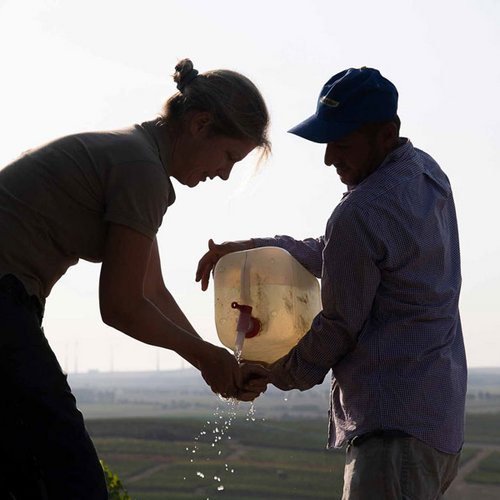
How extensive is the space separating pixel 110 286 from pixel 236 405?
36.9 inches

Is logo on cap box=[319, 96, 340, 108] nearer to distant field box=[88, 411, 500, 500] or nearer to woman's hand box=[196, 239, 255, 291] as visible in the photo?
woman's hand box=[196, 239, 255, 291]

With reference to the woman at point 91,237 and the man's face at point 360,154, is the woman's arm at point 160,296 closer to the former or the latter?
the woman at point 91,237

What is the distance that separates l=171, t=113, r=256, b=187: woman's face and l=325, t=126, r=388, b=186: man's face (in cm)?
29

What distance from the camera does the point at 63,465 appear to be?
11.4 feet

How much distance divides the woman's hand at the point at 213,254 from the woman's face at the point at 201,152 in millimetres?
719

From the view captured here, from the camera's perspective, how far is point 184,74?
405 cm

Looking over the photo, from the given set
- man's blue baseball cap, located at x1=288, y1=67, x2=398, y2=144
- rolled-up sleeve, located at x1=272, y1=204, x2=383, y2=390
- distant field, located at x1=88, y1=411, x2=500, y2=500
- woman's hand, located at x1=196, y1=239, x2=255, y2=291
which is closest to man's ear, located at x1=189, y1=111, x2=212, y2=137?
man's blue baseball cap, located at x1=288, y1=67, x2=398, y2=144

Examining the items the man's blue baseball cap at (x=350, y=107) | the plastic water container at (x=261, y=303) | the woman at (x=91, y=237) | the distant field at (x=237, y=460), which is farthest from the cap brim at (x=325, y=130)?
the distant field at (x=237, y=460)

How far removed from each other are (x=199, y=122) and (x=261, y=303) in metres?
0.97

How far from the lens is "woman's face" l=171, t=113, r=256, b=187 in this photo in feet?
13.0

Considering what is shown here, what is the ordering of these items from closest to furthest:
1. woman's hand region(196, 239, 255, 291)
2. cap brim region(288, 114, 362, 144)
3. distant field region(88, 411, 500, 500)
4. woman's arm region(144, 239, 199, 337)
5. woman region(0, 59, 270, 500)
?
woman region(0, 59, 270, 500) → cap brim region(288, 114, 362, 144) → woman's arm region(144, 239, 199, 337) → woman's hand region(196, 239, 255, 291) → distant field region(88, 411, 500, 500)

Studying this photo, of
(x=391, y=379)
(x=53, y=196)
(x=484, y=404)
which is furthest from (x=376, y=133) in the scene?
(x=484, y=404)

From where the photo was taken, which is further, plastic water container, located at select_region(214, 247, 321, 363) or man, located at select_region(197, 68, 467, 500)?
plastic water container, located at select_region(214, 247, 321, 363)

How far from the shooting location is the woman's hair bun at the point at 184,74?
13.3ft
